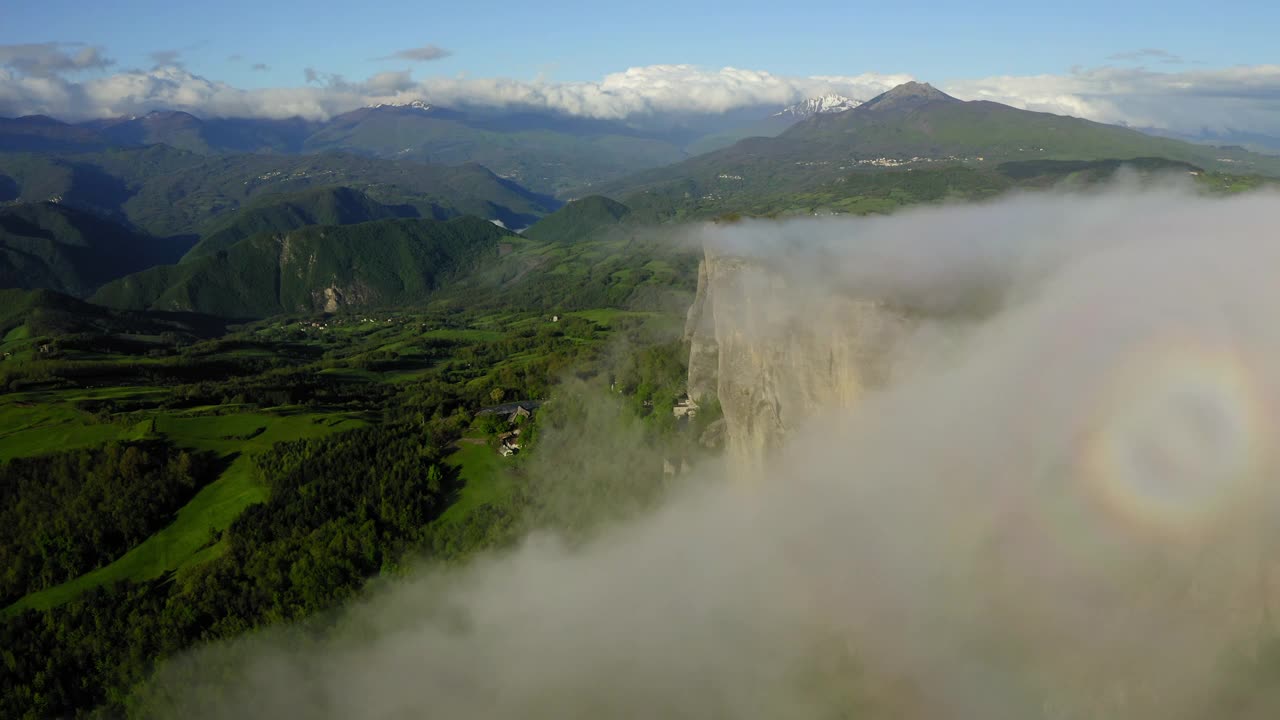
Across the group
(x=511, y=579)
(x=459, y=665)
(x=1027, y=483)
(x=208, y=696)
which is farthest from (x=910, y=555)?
(x=208, y=696)

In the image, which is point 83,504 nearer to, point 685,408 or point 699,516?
point 685,408

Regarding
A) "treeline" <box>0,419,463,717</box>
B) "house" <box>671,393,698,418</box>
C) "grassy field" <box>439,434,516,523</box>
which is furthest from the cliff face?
"grassy field" <box>439,434,516,523</box>

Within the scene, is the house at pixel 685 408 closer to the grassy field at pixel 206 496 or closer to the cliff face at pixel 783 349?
the cliff face at pixel 783 349

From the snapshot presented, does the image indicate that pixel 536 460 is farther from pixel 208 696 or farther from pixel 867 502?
pixel 867 502

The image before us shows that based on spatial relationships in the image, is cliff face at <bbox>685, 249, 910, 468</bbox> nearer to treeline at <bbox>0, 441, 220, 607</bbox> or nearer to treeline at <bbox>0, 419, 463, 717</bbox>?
treeline at <bbox>0, 419, 463, 717</bbox>

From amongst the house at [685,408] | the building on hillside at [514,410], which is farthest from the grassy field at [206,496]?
the house at [685,408]

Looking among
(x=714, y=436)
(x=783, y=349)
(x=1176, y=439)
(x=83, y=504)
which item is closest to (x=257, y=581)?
(x=83, y=504)
